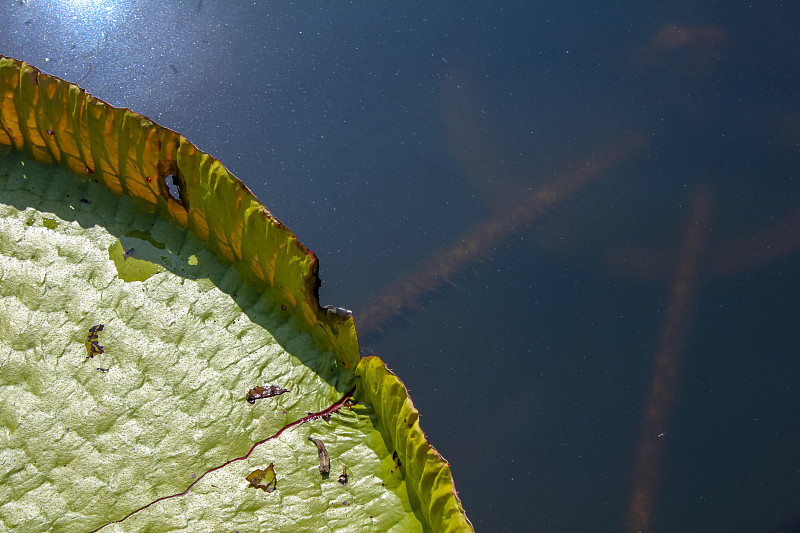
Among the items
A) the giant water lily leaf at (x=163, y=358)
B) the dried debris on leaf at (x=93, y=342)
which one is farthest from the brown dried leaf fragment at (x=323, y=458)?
the dried debris on leaf at (x=93, y=342)

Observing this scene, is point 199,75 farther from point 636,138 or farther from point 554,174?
point 636,138

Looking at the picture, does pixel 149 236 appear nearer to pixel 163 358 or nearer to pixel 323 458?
pixel 163 358

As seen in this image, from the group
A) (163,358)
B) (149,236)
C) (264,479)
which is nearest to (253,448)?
(264,479)

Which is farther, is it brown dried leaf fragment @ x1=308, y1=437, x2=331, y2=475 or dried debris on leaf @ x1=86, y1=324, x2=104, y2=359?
dried debris on leaf @ x1=86, y1=324, x2=104, y2=359

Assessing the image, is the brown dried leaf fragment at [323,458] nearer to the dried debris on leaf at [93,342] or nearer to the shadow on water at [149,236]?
the shadow on water at [149,236]

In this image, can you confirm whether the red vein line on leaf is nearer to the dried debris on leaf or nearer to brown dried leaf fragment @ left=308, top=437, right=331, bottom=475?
brown dried leaf fragment @ left=308, top=437, right=331, bottom=475

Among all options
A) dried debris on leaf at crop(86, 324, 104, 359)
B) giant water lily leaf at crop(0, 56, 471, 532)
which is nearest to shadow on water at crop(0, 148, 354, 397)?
giant water lily leaf at crop(0, 56, 471, 532)

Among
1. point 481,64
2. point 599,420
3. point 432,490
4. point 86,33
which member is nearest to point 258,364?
point 432,490
